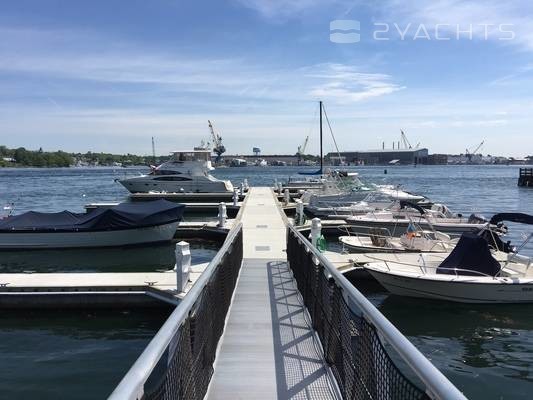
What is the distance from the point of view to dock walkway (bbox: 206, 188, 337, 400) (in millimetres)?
5070

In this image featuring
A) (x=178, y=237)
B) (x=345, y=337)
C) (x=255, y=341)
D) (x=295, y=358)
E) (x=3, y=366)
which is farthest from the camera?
(x=178, y=237)

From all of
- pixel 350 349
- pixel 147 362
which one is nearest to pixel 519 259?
pixel 350 349

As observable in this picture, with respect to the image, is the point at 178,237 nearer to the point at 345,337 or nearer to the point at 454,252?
the point at 454,252

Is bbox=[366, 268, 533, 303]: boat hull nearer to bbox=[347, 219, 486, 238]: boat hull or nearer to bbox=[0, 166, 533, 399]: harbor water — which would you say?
bbox=[0, 166, 533, 399]: harbor water

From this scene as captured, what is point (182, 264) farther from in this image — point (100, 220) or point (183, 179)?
point (183, 179)

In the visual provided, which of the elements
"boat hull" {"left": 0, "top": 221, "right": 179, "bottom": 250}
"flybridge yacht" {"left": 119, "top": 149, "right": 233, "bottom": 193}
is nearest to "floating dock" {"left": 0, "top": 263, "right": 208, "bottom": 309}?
"boat hull" {"left": 0, "top": 221, "right": 179, "bottom": 250}

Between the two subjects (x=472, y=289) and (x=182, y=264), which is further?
(x=472, y=289)

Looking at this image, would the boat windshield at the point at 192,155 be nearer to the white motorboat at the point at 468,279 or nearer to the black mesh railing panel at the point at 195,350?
the white motorboat at the point at 468,279

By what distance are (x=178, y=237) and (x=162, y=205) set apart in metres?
2.15

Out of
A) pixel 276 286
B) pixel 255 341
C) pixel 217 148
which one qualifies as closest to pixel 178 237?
pixel 276 286

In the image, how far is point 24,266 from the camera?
1858cm

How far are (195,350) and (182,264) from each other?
576cm

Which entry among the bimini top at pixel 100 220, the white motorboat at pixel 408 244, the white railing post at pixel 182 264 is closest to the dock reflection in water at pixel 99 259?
the bimini top at pixel 100 220

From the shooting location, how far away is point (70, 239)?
66.9 ft
